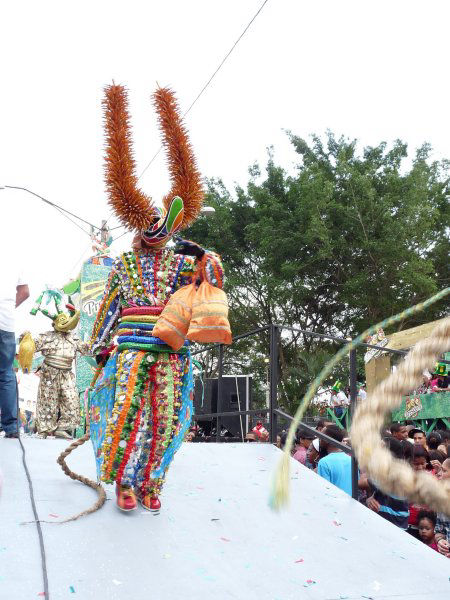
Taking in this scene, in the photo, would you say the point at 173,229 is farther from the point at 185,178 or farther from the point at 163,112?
the point at 163,112

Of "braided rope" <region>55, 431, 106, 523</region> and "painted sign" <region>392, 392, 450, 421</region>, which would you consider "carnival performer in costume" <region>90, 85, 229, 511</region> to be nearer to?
"braided rope" <region>55, 431, 106, 523</region>

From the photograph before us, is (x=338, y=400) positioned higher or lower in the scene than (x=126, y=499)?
higher

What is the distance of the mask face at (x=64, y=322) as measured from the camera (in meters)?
8.99

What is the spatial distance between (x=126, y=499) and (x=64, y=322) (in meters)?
5.35

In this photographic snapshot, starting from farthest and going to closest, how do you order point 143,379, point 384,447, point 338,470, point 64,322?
point 64,322
point 338,470
point 143,379
point 384,447

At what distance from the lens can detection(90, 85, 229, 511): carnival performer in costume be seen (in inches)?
156

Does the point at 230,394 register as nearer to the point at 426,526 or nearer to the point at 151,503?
the point at 426,526

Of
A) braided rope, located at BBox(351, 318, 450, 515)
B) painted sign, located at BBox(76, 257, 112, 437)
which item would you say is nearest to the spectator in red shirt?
braided rope, located at BBox(351, 318, 450, 515)

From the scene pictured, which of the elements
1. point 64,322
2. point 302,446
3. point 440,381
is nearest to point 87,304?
point 64,322

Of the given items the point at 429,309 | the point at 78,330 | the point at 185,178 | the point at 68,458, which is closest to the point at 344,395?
the point at 429,309

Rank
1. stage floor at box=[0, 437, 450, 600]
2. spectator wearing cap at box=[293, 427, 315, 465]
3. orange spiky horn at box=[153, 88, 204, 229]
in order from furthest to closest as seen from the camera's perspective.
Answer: spectator wearing cap at box=[293, 427, 315, 465] < orange spiky horn at box=[153, 88, 204, 229] < stage floor at box=[0, 437, 450, 600]

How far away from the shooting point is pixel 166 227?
4.23 m

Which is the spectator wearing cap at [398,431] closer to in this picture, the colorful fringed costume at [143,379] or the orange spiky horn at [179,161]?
the colorful fringed costume at [143,379]

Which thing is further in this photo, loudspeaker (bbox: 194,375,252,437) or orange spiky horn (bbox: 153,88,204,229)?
loudspeaker (bbox: 194,375,252,437)
